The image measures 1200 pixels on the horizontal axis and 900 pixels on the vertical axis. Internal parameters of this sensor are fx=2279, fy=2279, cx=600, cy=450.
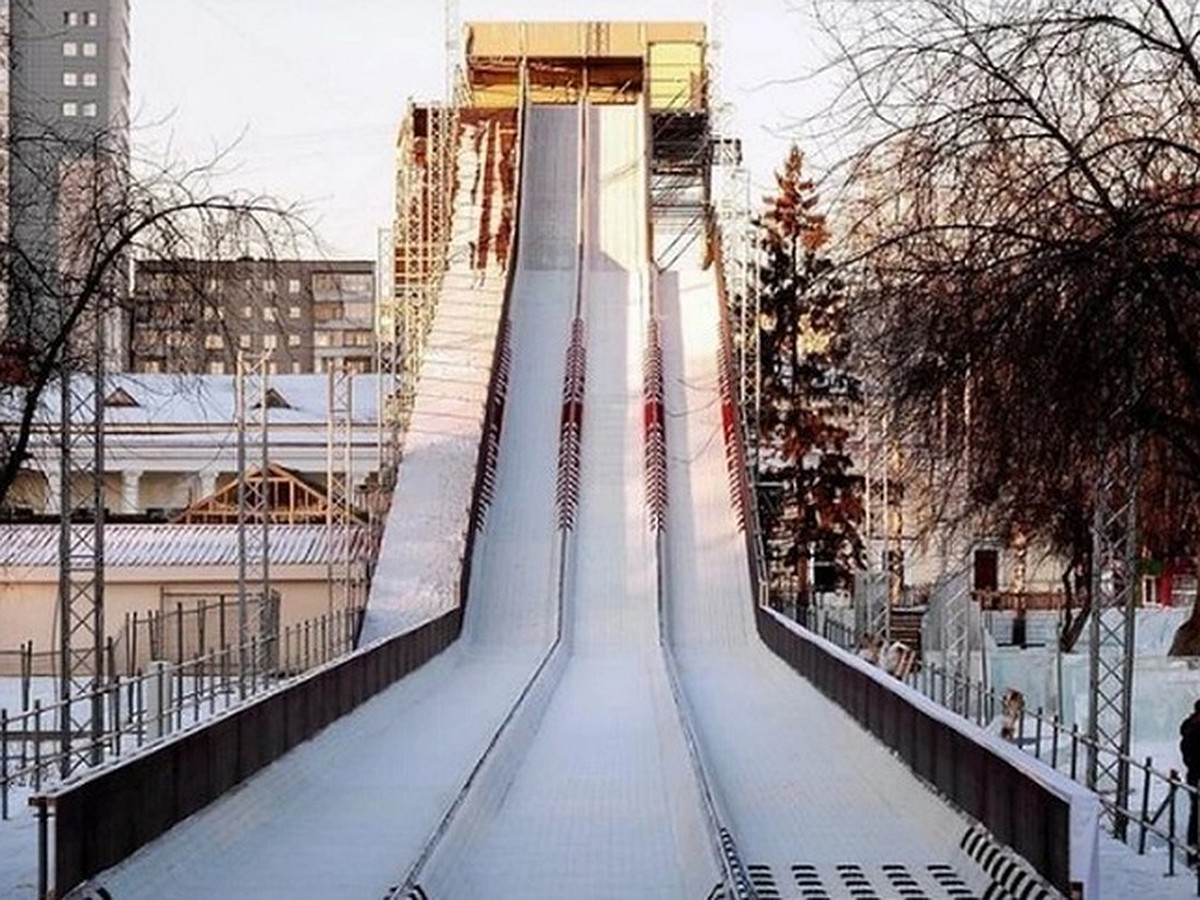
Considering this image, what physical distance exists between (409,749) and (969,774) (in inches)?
347

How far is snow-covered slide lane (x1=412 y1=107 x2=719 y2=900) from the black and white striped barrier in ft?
6.00

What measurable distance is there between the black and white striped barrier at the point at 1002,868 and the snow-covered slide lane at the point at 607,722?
1830 mm

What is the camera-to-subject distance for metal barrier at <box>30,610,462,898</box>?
1288 cm

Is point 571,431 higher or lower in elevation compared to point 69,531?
higher

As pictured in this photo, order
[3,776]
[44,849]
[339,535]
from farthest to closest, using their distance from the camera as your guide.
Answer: [339,535], [3,776], [44,849]

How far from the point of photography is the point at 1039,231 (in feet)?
42.2

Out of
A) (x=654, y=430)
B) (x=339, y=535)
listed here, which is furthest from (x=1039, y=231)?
(x=339, y=535)

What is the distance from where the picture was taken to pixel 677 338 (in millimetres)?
55062

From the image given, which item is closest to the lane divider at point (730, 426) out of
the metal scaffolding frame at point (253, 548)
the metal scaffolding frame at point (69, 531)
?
the metal scaffolding frame at point (253, 548)

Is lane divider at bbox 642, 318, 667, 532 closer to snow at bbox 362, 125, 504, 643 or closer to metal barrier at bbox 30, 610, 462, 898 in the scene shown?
snow at bbox 362, 125, 504, 643

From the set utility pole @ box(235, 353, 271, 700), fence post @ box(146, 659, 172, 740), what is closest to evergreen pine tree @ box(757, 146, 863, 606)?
utility pole @ box(235, 353, 271, 700)

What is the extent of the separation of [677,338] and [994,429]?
4178cm

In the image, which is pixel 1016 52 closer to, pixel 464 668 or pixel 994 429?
pixel 994 429

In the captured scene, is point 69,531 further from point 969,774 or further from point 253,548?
point 253,548
